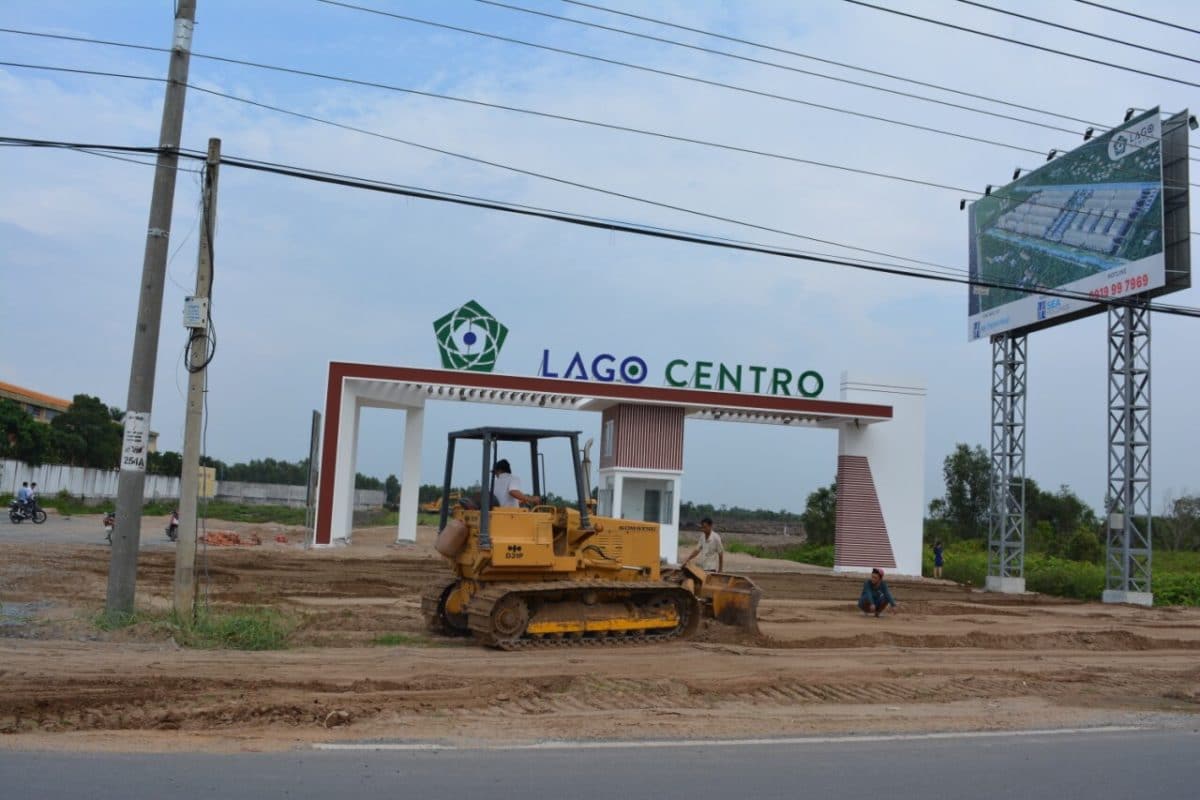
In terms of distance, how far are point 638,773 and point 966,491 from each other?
50.1 m

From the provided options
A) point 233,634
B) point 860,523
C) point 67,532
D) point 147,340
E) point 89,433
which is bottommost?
point 233,634

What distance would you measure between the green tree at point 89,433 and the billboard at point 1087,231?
5349 cm

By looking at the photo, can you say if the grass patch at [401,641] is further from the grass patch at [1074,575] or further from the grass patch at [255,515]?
the grass patch at [255,515]

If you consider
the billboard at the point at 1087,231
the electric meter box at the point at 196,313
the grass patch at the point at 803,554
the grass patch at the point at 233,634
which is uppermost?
the billboard at the point at 1087,231

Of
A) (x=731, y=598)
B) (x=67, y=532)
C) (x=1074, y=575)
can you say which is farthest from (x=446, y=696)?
(x=67, y=532)

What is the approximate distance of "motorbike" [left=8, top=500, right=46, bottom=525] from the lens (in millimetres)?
35750

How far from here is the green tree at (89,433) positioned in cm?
6414

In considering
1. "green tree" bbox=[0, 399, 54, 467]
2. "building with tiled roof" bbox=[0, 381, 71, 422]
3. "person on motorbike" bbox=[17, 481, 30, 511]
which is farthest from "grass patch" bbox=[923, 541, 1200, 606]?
"building with tiled roof" bbox=[0, 381, 71, 422]

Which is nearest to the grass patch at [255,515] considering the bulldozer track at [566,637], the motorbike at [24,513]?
the motorbike at [24,513]

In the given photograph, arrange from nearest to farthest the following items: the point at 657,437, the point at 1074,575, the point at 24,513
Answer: the point at 1074,575
the point at 657,437
the point at 24,513

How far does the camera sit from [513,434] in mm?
13273

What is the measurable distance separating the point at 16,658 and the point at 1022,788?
9.53 metres

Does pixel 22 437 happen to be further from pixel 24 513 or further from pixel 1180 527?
pixel 1180 527

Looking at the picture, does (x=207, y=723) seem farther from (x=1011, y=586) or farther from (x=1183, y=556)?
(x=1183, y=556)
